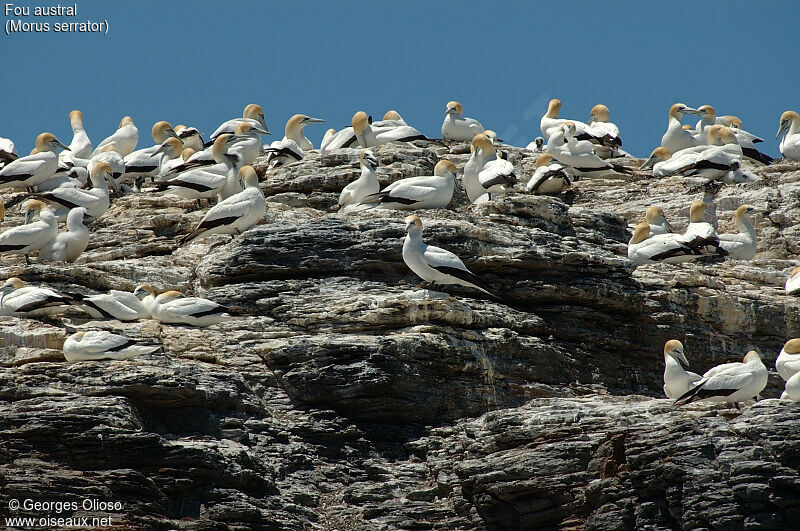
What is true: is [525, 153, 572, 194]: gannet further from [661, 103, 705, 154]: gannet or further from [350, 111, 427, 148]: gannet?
[661, 103, 705, 154]: gannet

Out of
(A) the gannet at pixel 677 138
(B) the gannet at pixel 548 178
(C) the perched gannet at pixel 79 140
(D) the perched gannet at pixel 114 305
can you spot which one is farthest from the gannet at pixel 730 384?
(C) the perched gannet at pixel 79 140

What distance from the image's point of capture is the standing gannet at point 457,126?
24.9 m

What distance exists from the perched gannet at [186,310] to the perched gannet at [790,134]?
1214 centimetres

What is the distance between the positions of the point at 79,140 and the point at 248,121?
3.47 metres

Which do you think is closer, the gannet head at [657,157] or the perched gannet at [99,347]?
the perched gannet at [99,347]

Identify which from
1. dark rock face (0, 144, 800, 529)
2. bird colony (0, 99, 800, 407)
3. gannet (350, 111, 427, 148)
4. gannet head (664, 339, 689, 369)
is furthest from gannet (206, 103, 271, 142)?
gannet head (664, 339, 689, 369)

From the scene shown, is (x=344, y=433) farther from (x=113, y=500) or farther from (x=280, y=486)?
(x=113, y=500)

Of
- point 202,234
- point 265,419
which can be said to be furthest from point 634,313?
point 202,234

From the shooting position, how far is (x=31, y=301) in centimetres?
1513

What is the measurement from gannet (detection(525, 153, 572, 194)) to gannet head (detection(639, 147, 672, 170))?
8.51 feet

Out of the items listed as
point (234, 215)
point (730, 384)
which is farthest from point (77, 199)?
point (730, 384)

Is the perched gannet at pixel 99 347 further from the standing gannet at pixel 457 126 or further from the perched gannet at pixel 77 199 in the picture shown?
the standing gannet at pixel 457 126

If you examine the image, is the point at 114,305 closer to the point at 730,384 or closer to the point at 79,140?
the point at 730,384

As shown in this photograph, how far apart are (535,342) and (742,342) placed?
302cm
